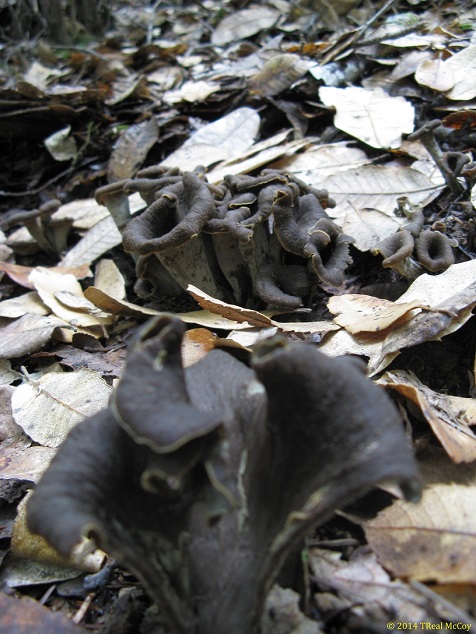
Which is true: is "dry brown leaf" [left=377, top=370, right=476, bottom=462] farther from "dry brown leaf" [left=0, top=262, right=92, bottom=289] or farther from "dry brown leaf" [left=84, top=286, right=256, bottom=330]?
"dry brown leaf" [left=0, top=262, right=92, bottom=289]

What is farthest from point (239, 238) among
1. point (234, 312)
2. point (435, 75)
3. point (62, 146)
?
point (62, 146)

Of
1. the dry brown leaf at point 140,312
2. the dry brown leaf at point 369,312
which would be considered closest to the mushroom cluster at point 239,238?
the dry brown leaf at point 369,312

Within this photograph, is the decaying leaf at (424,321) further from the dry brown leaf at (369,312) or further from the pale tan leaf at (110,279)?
the pale tan leaf at (110,279)

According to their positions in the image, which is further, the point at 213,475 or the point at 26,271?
the point at 26,271

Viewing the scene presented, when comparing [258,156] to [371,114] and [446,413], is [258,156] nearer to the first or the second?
[371,114]

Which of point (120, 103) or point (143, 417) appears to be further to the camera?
point (120, 103)

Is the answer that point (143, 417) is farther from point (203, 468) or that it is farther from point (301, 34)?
point (301, 34)

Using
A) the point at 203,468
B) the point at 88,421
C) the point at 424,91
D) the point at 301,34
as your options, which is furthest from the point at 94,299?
the point at 301,34
